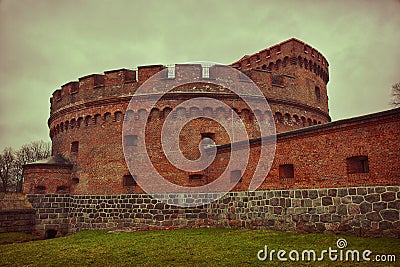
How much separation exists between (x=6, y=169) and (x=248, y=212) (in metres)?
36.3

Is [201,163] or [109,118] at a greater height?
[109,118]

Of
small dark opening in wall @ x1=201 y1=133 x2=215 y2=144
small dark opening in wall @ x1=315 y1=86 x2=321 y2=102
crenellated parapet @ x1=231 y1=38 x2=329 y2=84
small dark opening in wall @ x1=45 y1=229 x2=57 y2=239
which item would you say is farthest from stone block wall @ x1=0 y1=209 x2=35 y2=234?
small dark opening in wall @ x1=315 y1=86 x2=321 y2=102

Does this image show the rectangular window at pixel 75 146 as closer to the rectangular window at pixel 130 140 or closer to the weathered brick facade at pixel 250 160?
the weathered brick facade at pixel 250 160

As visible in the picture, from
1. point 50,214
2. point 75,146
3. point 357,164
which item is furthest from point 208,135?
point 50,214

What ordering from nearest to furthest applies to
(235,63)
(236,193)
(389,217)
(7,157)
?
(389,217)
(236,193)
(235,63)
(7,157)

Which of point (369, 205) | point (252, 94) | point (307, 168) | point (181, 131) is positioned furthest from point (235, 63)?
point (369, 205)

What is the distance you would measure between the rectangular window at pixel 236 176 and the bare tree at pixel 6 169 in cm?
3362

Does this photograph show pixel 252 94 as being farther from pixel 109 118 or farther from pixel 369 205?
pixel 369 205

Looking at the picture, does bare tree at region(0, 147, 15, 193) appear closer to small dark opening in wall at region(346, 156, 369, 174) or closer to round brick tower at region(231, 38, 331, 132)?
round brick tower at region(231, 38, 331, 132)

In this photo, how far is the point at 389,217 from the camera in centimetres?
837

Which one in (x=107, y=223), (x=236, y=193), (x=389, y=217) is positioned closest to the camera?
(x=389, y=217)

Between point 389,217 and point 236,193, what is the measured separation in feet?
18.1

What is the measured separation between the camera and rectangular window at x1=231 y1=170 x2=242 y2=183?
12.8m

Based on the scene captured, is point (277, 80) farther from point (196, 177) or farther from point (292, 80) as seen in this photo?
point (196, 177)
